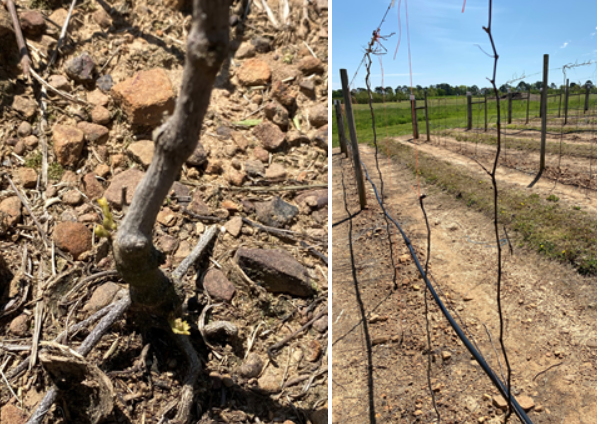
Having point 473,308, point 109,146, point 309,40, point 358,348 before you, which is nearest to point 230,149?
point 109,146

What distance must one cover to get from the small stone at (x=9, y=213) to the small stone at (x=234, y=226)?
1.05m

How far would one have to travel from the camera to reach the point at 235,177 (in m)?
2.29

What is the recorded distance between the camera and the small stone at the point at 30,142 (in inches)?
84.4

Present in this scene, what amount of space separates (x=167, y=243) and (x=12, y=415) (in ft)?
3.02

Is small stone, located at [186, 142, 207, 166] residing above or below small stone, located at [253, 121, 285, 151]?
below

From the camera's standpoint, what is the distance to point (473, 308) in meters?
3.18

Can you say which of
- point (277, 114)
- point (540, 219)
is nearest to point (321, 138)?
point (277, 114)

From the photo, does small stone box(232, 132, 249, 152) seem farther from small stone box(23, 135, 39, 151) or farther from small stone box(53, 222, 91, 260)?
small stone box(23, 135, 39, 151)

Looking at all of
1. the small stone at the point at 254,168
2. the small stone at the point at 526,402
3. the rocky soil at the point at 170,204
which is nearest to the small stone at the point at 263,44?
the rocky soil at the point at 170,204

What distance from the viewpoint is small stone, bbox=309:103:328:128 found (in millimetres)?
2533

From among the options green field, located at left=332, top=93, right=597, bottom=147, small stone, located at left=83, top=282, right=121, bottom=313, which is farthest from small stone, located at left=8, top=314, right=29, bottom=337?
green field, located at left=332, top=93, right=597, bottom=147

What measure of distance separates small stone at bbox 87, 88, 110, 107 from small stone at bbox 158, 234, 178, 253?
3.23ft

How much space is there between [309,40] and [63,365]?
2.46 m

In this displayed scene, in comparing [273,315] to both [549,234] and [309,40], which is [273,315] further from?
[549,234]
